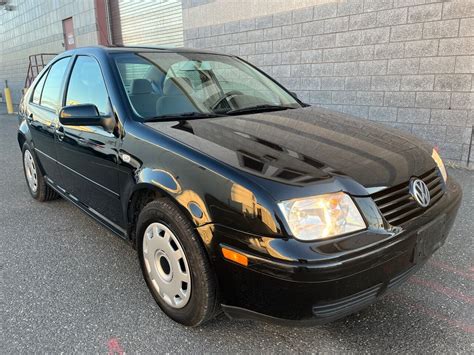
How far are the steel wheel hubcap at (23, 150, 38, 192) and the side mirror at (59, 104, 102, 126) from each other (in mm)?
1941

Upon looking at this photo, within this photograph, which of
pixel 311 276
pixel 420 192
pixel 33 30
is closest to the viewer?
pixel 311 276

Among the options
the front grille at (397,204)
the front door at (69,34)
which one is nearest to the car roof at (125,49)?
the front grille at (397,204)

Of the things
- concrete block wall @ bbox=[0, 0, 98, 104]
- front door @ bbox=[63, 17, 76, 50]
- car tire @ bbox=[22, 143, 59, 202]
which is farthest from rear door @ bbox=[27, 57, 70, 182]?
front door @ bbox=[63, 17, 76, 50]

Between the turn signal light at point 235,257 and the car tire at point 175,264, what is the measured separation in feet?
0.47

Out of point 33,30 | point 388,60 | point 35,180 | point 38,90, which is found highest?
point 33,30

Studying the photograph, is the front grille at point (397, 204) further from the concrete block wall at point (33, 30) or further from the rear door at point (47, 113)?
the concrete block wall at point (33, 30)

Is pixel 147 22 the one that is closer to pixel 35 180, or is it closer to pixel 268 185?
pixel 35 180

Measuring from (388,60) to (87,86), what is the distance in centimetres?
430

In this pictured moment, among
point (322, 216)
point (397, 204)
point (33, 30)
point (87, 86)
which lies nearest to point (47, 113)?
point (87, 86)

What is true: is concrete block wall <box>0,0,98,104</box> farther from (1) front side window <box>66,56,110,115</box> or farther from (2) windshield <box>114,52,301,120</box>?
(2) windshield <box>114,52,301,120</box>

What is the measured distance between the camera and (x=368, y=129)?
2561 mm

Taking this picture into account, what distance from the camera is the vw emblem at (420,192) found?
1948 millimetres

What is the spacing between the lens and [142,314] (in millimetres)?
2287

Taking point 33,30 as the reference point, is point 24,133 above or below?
below
